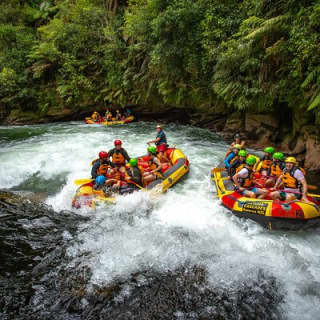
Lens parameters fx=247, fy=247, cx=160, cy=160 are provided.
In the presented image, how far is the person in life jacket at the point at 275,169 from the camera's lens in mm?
6176

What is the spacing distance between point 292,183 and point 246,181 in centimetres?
98

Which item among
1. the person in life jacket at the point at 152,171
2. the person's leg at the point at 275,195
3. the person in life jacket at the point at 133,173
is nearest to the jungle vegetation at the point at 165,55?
the person's leg at the point at 275,195

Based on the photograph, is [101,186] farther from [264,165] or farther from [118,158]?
[264,165]

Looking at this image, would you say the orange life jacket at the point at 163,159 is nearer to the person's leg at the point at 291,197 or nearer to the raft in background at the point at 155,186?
the raft in background at the point at 155,186

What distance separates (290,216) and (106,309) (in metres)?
3.71

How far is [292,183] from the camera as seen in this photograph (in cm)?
559

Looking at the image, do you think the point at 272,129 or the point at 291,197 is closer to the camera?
the point at 291,197

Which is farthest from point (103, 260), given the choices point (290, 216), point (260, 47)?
point (260, 47)

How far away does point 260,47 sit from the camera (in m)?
8.53

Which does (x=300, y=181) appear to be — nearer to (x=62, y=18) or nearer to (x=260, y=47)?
(x=260, y=47)

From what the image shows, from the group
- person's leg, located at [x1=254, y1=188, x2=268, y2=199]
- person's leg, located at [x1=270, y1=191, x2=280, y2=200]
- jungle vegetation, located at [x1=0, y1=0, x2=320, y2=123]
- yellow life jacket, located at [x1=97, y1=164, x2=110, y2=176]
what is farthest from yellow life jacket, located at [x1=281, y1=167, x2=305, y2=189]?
yellow life jacket, located at [x1=97, y1=164, x2=110, y2=176]

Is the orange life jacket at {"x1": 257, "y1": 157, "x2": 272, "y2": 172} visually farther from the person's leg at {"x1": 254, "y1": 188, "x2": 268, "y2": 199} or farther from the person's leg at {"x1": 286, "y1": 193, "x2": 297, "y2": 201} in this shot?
the person's leg at {"x1": 286, "y1": 193, "x2": 297, "y2": 201}

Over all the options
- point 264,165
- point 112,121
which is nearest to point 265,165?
point 264,165

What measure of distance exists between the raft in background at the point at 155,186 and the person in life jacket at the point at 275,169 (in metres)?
2.47
